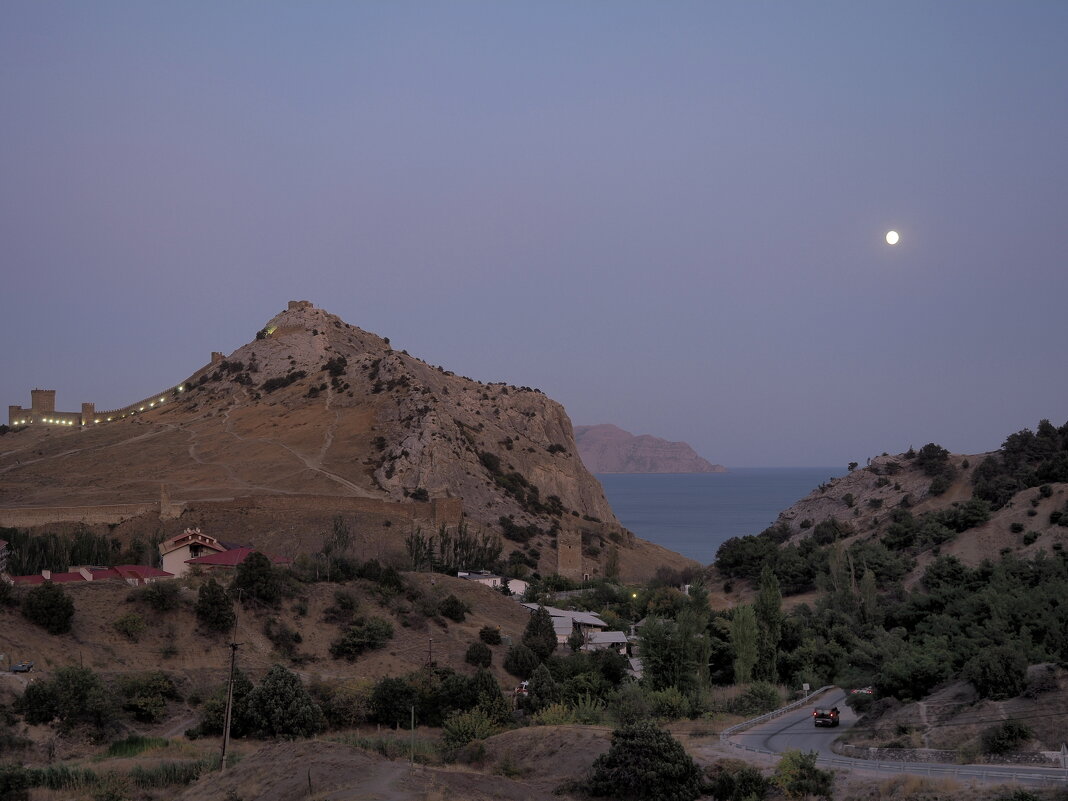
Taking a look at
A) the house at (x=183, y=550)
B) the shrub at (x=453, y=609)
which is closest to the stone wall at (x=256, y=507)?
the house at (x=183, y=550)

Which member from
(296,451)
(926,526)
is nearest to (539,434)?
(296,451)

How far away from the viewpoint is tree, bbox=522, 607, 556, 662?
1470 inches

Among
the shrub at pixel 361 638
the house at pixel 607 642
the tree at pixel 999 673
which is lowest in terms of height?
the house at pixel 607 642

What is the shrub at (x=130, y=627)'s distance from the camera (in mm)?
33656

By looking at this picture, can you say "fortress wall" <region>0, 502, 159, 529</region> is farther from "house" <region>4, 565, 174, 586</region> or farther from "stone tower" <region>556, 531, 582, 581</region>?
"stone tower" <region>556, 531, 582, 581</region>

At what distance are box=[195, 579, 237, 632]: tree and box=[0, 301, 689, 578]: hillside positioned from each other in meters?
23.2

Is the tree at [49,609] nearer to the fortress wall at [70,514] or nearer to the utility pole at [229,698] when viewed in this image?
the utility pole at [229,698]

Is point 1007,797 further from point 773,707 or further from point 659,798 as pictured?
point 773,707

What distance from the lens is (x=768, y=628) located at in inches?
1419

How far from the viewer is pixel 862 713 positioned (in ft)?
86.2

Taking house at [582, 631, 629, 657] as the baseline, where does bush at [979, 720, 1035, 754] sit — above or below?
above

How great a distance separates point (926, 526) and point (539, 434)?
50.9 m

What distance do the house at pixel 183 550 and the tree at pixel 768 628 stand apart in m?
23.9

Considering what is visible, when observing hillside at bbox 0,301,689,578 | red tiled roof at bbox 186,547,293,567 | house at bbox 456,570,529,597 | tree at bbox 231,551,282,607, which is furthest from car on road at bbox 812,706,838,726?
hillside at bbox 0,301,689,578
